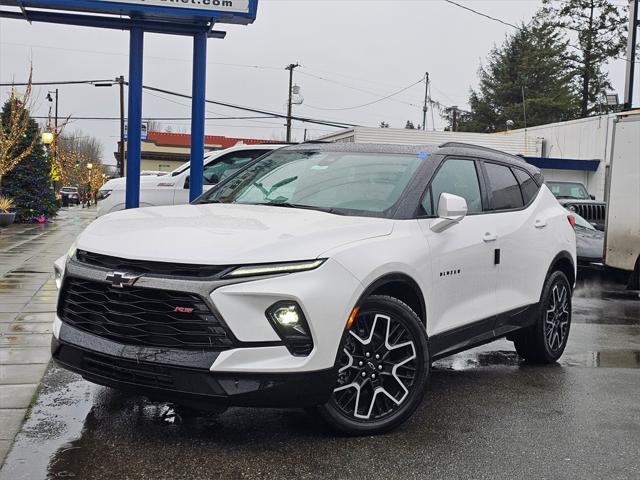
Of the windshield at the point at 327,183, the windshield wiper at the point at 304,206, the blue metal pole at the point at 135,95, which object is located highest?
the blue metal pole at the point at 135,95

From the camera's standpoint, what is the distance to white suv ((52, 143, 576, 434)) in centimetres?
385

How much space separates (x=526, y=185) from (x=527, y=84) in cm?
5795

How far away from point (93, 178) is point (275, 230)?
248ft

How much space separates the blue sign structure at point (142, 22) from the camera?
31.7 feet

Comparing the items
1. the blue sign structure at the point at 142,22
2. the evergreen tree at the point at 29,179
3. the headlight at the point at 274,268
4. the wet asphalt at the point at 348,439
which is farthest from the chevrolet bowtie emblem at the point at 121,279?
the evergreen tree at the point at 29,179

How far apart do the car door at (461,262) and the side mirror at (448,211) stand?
0.05m

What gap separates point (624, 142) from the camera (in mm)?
11453

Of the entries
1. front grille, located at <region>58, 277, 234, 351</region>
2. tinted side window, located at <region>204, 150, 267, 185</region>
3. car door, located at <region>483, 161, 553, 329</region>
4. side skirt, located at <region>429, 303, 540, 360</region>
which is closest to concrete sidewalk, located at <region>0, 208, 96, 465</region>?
front grille, located at <region>58, 277, 234, 351</region>

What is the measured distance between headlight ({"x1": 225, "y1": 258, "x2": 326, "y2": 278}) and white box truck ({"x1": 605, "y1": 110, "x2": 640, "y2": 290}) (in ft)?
27.9

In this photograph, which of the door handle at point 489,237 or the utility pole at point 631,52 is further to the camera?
the utility pole at point 631,52

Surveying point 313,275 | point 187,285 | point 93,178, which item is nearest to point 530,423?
point 313,275

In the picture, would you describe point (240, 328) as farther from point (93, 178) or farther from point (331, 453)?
point (93, 178)

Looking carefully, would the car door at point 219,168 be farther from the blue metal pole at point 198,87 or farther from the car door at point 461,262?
the car door at point 461,262

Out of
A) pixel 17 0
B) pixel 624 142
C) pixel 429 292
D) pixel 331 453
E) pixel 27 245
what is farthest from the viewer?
pixel 27 245
